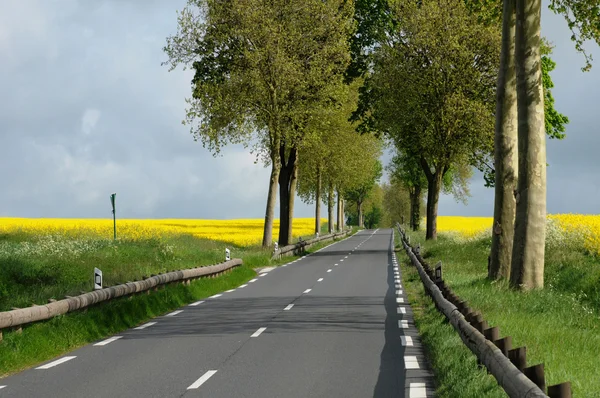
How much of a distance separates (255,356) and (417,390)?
128 inches

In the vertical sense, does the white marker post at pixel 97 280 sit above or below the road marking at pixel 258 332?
above

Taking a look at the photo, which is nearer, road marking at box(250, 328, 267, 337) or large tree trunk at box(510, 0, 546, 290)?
road marking at box(250, 328, 267, 337)

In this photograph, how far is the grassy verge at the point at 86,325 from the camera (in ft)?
36.5

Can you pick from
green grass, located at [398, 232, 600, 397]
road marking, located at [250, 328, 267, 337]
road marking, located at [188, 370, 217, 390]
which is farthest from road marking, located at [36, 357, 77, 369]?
green grass, located at [398, 232, 600, 397]

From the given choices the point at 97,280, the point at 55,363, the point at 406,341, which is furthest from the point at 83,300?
the point at 406,341

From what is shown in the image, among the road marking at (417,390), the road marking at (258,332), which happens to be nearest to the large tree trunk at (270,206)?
the road marking at (258,332)

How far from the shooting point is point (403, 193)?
419 ft

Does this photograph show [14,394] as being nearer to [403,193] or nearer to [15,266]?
[15,266]

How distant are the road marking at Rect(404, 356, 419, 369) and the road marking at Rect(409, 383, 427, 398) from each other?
121 centimetres

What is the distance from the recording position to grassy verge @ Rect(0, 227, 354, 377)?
11133 millimetres

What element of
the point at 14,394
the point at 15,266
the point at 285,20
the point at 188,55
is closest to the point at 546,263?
the point at 15,266

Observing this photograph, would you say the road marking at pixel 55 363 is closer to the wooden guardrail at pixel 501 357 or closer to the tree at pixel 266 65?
the wooden guardrail at pixel 501 357

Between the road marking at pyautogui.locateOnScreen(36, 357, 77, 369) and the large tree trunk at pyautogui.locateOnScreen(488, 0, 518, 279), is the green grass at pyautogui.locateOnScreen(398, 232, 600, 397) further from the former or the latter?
the road marking at pyautogui.locateOnScreen(36, 357, 77, 369)

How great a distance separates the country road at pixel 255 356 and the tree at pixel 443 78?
19.7 metres
